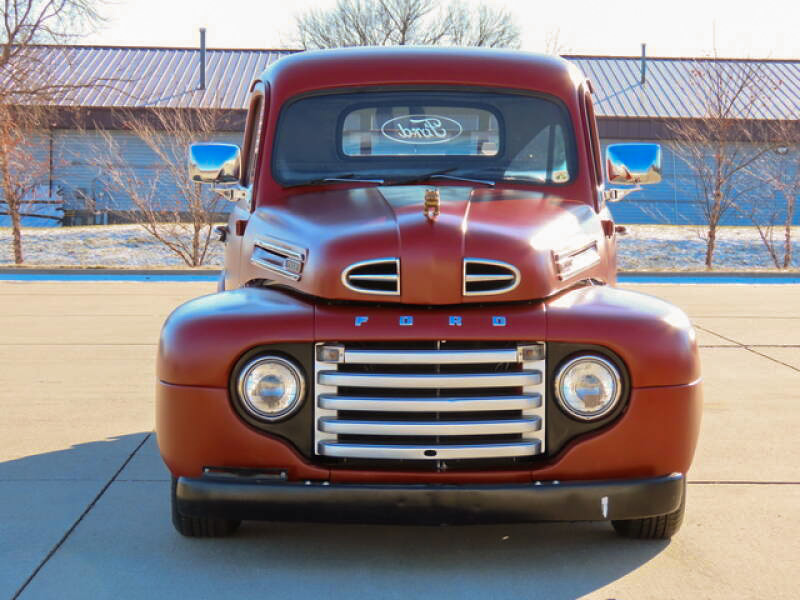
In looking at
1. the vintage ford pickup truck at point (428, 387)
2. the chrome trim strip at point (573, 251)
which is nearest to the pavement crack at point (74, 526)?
the vintage ford pickup truck at point (428, 387)

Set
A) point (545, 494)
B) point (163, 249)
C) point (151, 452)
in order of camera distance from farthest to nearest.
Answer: point (163, 249) → point (151, 452) → point (545, 494)

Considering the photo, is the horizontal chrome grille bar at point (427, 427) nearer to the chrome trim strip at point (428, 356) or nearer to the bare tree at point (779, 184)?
the chrome trim strip at point (428, 356)

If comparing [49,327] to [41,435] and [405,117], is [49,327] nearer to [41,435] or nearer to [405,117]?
[41,435]

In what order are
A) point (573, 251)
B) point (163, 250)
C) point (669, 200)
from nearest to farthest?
point (573, 251) → point (163, 250) → point (669, 200)

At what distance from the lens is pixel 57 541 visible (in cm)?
438

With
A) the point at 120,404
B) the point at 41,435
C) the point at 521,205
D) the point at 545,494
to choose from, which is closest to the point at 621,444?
the point at 545,494

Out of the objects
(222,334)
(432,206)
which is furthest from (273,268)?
(432,206)

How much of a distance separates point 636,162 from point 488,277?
1.74 meters

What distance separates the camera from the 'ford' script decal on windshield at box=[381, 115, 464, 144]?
5043 mm

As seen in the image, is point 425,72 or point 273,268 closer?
point 273,268

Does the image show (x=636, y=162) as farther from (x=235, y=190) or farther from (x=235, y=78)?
(x=235, y=78)

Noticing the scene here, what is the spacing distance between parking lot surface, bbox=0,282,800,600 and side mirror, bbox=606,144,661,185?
1.47 meters

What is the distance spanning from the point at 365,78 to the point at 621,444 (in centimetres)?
226

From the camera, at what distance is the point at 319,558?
418cm
